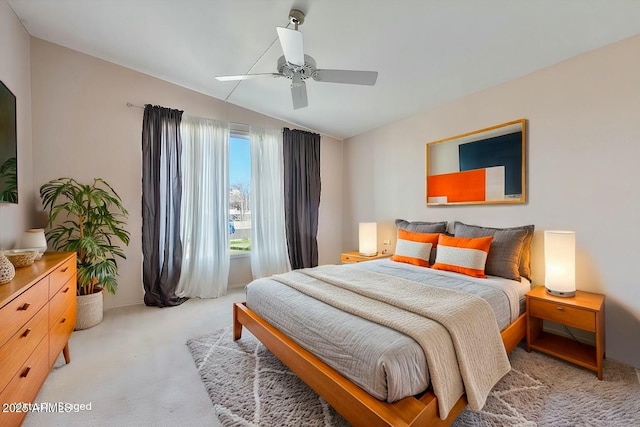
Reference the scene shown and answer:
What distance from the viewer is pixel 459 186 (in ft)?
10.6

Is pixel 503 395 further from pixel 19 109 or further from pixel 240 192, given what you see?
pixel 19 109

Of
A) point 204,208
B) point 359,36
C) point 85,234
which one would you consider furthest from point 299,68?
point 85,234

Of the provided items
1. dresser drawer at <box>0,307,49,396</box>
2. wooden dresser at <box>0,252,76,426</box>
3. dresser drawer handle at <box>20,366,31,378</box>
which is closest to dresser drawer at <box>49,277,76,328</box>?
wooden dresser at <box>0,252,76,426</box>

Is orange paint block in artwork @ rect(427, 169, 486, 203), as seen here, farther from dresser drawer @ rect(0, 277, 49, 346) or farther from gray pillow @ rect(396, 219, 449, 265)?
dresser drawer @ rect(0, 277, 49, 346)

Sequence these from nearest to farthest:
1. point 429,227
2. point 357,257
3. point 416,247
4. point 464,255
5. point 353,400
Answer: point 353,400 < point 464,255 < point 416,247 < point 429,227 < point 357,257

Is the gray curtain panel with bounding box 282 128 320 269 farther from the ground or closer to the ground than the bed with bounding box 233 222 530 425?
farther from the ground

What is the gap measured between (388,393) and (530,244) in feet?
7.51

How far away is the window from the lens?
4152 millimetres

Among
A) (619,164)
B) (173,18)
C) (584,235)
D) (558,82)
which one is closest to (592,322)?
(584,235)

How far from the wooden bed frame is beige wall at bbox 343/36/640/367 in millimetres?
1784

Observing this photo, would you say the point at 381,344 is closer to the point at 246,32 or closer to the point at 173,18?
the point at 246,32

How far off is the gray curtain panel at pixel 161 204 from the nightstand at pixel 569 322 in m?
3.80

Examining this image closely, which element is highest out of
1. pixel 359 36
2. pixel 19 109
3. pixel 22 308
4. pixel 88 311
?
pixel 359 36

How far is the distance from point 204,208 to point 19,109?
6.40 feet
